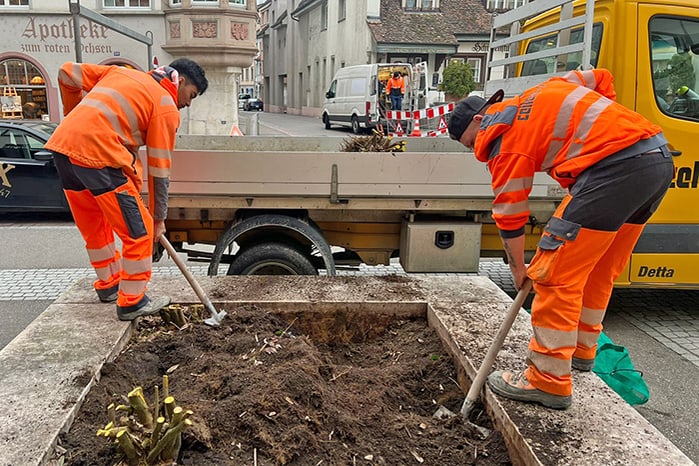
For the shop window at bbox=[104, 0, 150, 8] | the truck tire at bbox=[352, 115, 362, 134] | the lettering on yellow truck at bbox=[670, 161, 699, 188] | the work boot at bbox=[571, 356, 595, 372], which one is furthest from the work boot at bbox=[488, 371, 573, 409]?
the truck tire at bbox=[352, 115, 362, 134]

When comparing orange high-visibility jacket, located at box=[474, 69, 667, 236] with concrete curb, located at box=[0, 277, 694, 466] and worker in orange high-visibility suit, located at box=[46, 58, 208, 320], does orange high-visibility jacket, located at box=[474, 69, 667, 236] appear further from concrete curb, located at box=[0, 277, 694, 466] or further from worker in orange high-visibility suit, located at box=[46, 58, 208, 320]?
worker in orange high-visibility suit, located at box=[46, 58, 208, 320]

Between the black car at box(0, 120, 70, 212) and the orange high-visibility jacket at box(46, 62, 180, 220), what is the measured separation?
18.1 feet

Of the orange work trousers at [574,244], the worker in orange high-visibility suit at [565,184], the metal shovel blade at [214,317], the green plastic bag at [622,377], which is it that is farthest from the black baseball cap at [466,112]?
the metal shovel blade at [214,317]

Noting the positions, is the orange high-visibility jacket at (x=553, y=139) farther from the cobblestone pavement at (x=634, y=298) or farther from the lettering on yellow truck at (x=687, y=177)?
the cobblestone pavement at (x=634, y=298)

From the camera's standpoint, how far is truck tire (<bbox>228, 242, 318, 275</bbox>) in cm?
452

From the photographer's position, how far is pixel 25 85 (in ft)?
58.7

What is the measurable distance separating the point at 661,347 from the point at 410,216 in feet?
7.45

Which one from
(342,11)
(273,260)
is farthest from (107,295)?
(342,11)

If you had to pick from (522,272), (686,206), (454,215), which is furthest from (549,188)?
(522,272)

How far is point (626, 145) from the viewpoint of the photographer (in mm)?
2416

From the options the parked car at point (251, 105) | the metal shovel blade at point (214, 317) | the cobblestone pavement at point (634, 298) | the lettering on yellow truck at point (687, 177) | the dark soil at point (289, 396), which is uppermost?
the lettering on yellow truck at point (687, 177)

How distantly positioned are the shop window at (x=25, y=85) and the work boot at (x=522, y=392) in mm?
18923

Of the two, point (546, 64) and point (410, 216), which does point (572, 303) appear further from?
point (546, 64)

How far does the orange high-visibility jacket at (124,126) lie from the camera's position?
3391 mm
